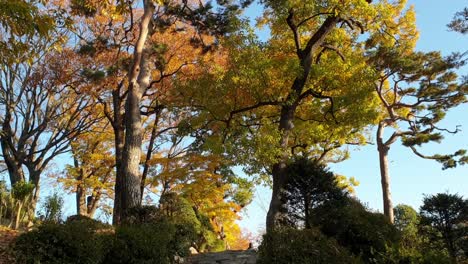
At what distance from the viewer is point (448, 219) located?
8.34 meters

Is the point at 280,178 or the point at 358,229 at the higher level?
the point at 280,178

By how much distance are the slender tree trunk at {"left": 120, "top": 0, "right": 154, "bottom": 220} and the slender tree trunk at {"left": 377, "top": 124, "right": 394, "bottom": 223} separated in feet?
31.3

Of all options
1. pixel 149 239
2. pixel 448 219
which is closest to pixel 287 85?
pixel 448 219

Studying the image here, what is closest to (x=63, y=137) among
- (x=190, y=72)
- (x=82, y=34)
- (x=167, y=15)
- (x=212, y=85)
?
(x=82, y=34)

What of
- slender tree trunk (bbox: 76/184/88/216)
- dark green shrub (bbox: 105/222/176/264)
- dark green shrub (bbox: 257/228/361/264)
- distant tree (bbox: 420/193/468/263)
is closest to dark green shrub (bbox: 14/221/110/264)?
dark green shrub (bbox: 105/222/176/264)

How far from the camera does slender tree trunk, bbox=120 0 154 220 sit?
10.2 m

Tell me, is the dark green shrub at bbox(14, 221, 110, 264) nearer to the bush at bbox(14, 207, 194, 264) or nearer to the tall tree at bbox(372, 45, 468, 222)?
the bush at bbox(14, 207, 194, 264)

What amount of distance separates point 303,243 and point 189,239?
138 inches

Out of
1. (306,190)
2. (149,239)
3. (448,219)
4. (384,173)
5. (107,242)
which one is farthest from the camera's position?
(384,173)

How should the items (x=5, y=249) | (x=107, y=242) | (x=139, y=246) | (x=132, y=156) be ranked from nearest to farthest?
(x=5, y=249) → (x=107, y=242) → (x=139, y=246) → (x=132, y=156)

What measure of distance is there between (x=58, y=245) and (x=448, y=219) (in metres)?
7.27

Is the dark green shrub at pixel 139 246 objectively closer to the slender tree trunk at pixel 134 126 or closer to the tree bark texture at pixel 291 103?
the slender tree trunk at pixel 134 126

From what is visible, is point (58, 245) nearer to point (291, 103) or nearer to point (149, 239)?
point (149, 239)

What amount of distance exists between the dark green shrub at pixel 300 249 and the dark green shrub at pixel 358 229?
140 cm
